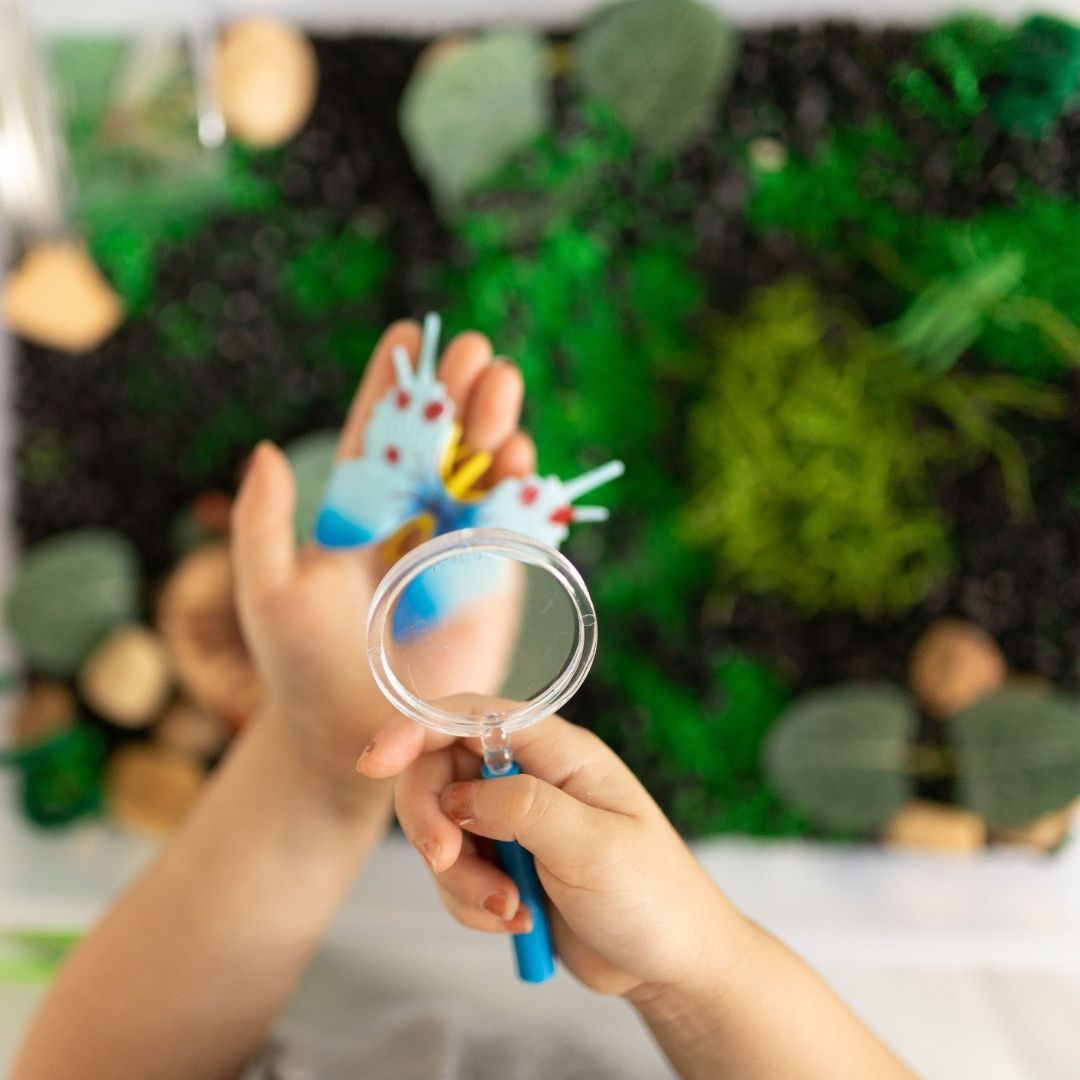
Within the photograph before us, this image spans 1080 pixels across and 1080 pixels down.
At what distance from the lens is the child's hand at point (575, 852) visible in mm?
639

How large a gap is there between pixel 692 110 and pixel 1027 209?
1.39ft

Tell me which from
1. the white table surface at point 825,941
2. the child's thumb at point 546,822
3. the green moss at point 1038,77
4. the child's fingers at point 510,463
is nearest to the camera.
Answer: the child's thumb at point 546,822

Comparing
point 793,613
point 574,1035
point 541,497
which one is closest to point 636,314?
point 793,613

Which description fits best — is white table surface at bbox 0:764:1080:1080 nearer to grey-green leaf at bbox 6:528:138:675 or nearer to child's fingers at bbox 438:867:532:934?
grey-green leaf at bbox 6:528:138:675

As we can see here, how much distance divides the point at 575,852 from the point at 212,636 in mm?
878

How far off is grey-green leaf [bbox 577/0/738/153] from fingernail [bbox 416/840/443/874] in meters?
0.99

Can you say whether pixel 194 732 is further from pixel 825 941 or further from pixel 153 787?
pixel 825 941

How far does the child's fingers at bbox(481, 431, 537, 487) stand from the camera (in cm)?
88

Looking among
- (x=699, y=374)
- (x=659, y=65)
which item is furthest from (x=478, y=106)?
(x=699, y=374)

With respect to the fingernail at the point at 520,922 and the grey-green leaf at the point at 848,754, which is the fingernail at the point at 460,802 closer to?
the fingernail at the point at 520,922

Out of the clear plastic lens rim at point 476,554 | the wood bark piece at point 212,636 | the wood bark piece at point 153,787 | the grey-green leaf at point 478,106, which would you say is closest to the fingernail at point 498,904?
the clear plastic lens rim at point 476,554

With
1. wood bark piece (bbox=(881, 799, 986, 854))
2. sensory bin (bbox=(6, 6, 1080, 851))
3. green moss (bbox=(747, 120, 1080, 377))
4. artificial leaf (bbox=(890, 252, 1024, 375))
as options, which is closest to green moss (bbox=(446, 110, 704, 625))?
sensory bin (bbox=(6, 6, 1080, 851))

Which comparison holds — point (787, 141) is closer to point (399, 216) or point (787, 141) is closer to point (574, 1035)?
point (399, 216)

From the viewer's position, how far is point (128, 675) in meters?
1.42
